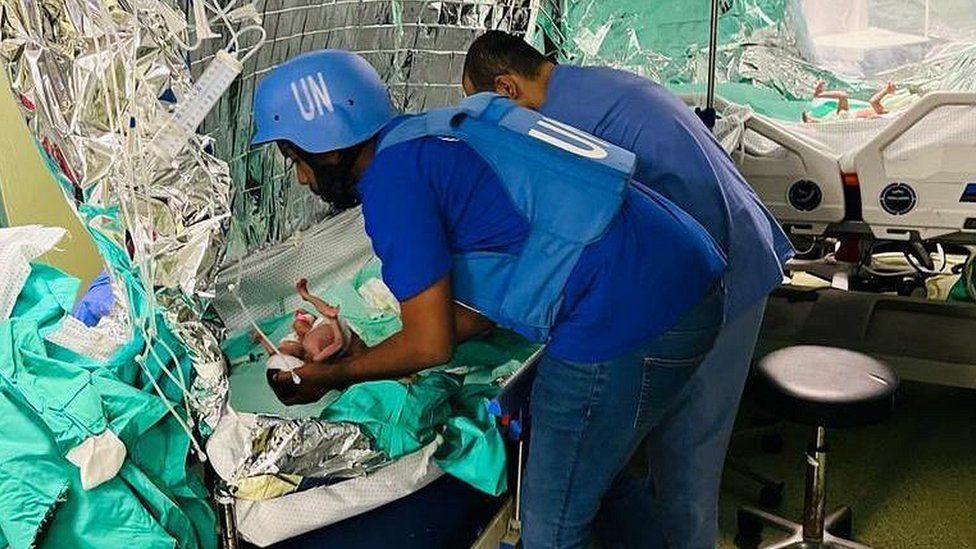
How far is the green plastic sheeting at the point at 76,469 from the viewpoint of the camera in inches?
48.7

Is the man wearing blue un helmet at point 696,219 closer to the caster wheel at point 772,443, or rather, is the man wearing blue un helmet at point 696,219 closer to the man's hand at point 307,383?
the man's hand at point 307,383

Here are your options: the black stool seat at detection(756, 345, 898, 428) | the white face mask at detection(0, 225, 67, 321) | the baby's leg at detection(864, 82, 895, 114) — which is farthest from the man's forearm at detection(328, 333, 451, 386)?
the baby's leg at detection(864, 82, 895, 114)

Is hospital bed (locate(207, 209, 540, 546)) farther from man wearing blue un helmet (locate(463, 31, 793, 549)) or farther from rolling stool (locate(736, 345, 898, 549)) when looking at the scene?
rolling stool (locate(736, 345, 898, 549))

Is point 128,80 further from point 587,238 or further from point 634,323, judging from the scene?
point 634,323

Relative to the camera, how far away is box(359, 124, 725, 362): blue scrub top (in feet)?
4.14

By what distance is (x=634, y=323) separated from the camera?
1.33m

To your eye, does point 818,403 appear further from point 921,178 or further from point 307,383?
point 307,383

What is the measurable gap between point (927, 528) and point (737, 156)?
41.6 inches

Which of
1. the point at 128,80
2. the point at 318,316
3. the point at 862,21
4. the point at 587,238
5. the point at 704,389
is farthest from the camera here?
the point at 862,21

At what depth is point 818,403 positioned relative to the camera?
1855 millimetres

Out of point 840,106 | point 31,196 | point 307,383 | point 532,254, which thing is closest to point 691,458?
point 532,254

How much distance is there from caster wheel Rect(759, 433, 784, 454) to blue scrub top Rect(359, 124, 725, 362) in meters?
1.35

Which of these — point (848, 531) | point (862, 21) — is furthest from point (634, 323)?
point (862, 21)

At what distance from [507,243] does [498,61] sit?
0.56 metres
